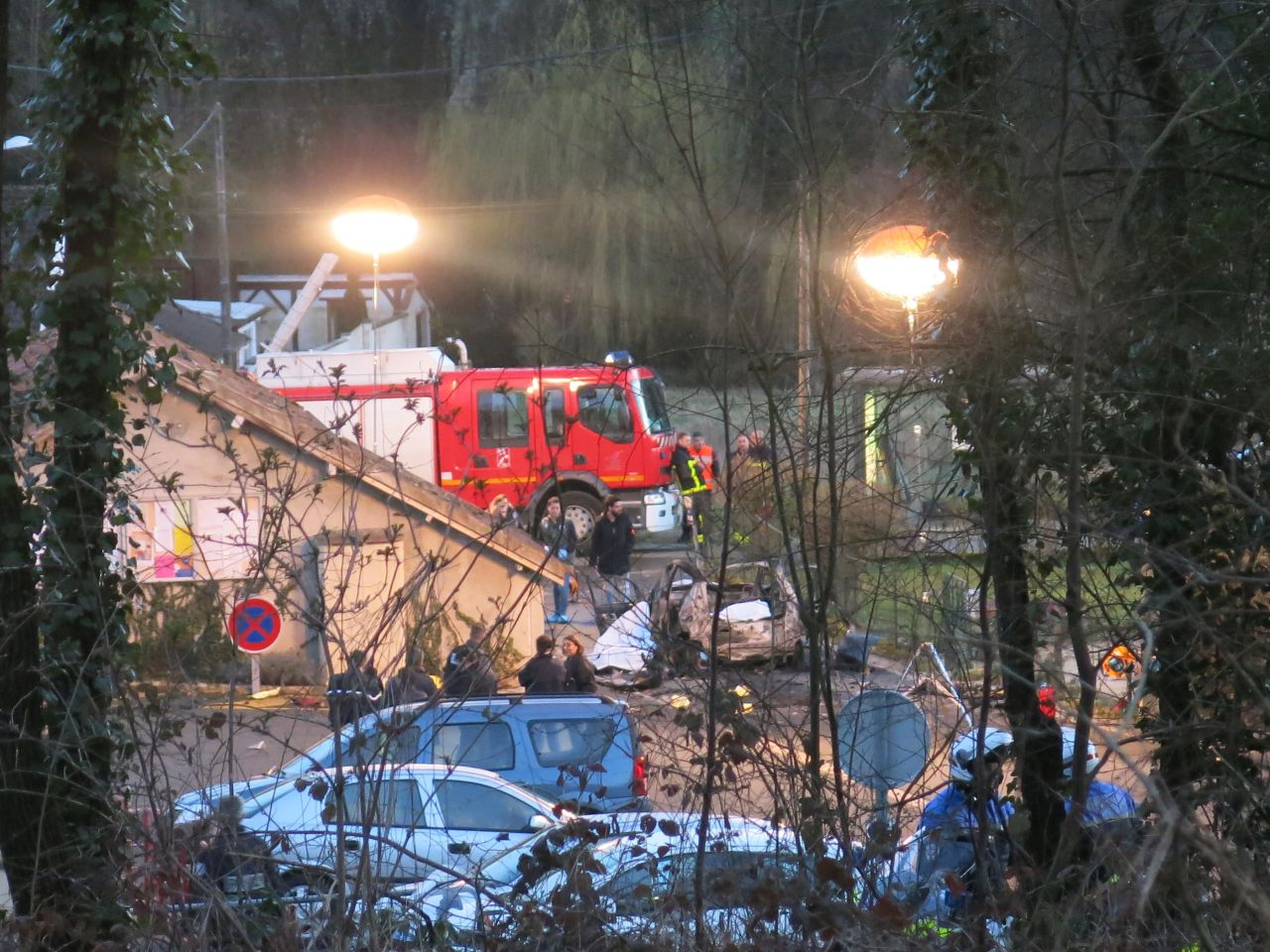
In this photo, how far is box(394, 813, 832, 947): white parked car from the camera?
5.32 meters

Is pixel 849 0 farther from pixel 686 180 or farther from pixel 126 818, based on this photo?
pixel 126 818

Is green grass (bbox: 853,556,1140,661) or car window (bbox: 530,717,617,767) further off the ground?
green grass (bbox: 853,556,1140,661)

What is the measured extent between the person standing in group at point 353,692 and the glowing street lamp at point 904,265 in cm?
300

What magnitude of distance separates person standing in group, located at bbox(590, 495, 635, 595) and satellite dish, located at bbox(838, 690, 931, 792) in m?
1.23

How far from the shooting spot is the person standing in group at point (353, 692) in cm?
538

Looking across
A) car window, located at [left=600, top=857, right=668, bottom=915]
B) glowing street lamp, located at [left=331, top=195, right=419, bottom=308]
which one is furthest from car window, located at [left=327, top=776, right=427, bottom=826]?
glowing street lamp, located at [left=331, top=195, right=419, bottom=308]

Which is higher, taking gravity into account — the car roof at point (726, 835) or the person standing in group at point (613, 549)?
the person standing in group at point (613, 549)

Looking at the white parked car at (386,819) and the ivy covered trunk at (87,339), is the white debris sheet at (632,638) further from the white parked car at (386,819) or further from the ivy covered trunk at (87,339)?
the ivy covered trunk at (87,339)

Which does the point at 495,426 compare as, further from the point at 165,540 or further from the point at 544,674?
the point at 544,674

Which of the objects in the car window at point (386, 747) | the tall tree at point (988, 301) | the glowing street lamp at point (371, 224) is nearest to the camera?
the car window at point (386, 747)

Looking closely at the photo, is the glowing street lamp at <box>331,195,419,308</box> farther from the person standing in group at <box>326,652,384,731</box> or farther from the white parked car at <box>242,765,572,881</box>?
the person standing in group at <box>326,652,384,731</box>

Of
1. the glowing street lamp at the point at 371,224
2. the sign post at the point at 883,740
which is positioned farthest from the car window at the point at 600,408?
the glowing street lamp at the point at 371,224

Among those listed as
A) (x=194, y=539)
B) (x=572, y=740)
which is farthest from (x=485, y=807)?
(x=194, y=539)

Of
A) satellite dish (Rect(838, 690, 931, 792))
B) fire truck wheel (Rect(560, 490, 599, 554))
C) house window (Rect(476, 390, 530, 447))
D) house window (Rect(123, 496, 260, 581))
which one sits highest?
house window (Rect(476, 390, 530, 447))
